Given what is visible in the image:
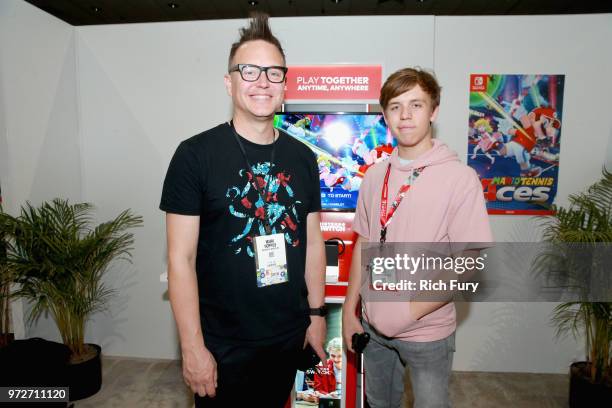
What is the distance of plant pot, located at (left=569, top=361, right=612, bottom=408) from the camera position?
95.7 inches

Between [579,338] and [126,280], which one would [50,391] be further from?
[579,338]

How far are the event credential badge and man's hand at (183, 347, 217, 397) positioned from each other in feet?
0.95

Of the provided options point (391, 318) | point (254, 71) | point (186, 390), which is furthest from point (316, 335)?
point (186, 390)

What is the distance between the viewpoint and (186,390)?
2850mm

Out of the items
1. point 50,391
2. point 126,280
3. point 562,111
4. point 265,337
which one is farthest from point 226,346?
point 562,111

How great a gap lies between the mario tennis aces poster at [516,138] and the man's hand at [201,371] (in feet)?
7.98

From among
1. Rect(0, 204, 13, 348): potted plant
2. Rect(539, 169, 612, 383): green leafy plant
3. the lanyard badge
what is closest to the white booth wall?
Rect(0, 204, 13, 348): potted plant

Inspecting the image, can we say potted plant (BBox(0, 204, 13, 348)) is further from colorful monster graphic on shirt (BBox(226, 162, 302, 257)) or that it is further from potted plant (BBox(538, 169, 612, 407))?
potted plant (BBox(538, 169, 612, 407))

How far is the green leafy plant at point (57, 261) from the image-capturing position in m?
2.42

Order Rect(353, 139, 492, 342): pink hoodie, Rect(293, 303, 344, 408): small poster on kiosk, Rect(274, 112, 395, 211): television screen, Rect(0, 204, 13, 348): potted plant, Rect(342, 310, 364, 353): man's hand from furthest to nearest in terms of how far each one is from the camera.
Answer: Rect(274, 112, 395, 211): television screen, Rect(0, 204, 13, 348): potted plant, Rect(293, 303, 344, 408): small poster on kiosk, Rect(342, 310, 364, 353): man's hand, Rect(353, 139, 492, 342): pink hoodie

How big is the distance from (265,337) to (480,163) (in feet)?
7.48

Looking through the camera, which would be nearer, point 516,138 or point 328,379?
point 328,379

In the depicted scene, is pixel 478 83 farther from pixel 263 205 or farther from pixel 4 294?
pixel 4 294

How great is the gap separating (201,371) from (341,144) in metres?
1.65
